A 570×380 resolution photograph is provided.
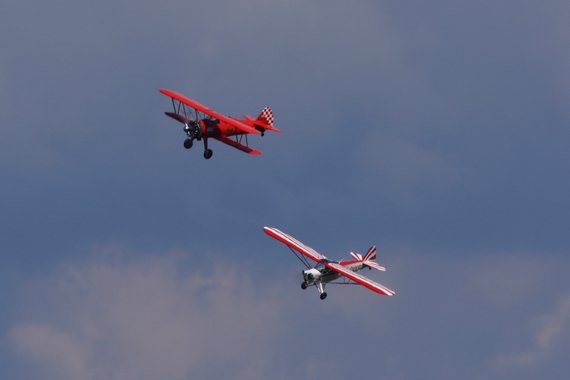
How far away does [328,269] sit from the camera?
125 metres

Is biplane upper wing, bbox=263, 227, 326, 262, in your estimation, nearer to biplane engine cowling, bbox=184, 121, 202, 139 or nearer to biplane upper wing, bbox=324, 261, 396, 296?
biplane upper wing, bbox=324, 261, 396, 296

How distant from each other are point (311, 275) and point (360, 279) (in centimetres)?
465

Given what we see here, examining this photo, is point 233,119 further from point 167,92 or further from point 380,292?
point 380,292

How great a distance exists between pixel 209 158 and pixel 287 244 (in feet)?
45.9

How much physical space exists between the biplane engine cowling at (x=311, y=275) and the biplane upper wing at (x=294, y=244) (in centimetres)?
234

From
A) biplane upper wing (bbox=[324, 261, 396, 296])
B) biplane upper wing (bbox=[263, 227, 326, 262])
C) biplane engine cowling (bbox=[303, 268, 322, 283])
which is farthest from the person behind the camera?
biplane upper wing (bbox=[263, 227, 326, 262])

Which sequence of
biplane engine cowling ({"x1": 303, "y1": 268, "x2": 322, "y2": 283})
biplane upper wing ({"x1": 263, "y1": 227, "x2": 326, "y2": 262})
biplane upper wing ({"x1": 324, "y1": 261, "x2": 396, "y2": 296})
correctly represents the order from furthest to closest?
biplane upper wing ({"x1": 263, "y1": 227, "x2": 326, "y2": 262})
biplane engine cowling ({"x1": 303, "y1": 268, "x2": 322, "y2": 283})
biplane upper wing ({"x1": 324, "y1": 261, "x2": 396, "y2": 296})

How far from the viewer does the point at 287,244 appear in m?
132

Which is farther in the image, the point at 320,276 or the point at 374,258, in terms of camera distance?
the point at 374,258

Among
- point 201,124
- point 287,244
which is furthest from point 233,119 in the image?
point 287,244

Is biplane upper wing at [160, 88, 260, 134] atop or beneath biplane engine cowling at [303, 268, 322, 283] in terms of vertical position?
atop

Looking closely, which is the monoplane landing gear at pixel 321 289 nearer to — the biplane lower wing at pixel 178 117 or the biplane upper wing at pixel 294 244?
the biplane upper wing at pixel 294 244

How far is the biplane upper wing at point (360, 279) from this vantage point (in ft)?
392

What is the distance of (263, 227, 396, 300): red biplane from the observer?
402 feet
